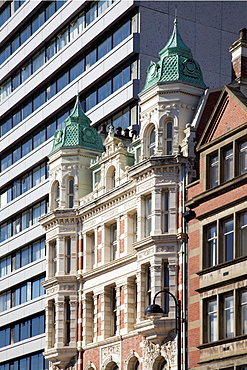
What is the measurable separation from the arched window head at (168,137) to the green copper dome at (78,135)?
10.2 meters

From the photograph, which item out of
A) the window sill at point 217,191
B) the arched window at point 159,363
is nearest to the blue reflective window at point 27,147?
the window sill at point 217,191

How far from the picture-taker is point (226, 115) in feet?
168

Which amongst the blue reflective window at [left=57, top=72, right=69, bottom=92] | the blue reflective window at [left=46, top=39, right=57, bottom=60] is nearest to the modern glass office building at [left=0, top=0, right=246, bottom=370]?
the blue reflective window at [left=46, top=39, right=57, bottom=60]

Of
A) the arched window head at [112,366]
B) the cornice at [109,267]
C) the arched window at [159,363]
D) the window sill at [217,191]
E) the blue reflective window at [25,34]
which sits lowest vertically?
the arched window at [159,363]

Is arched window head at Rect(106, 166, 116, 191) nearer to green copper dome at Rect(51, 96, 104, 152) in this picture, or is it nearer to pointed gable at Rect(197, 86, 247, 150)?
green copper dome at Rect(51, 96, 104, 152)

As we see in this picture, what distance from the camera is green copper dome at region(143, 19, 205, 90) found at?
181 feet

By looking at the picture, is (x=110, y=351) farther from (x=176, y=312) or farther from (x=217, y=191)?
(x=217, y=191)

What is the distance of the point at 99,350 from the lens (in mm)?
58906

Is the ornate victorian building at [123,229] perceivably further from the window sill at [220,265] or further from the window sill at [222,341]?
the window sill at [222,341]

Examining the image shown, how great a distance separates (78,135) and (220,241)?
1797 centimetres

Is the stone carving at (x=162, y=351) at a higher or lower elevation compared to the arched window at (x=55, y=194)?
lower

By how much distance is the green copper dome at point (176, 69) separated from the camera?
2174 inches

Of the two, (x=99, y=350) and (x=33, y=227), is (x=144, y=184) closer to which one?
(x=99, y=350)

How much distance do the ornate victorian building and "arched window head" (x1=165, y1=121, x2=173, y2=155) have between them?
0.17 ft
